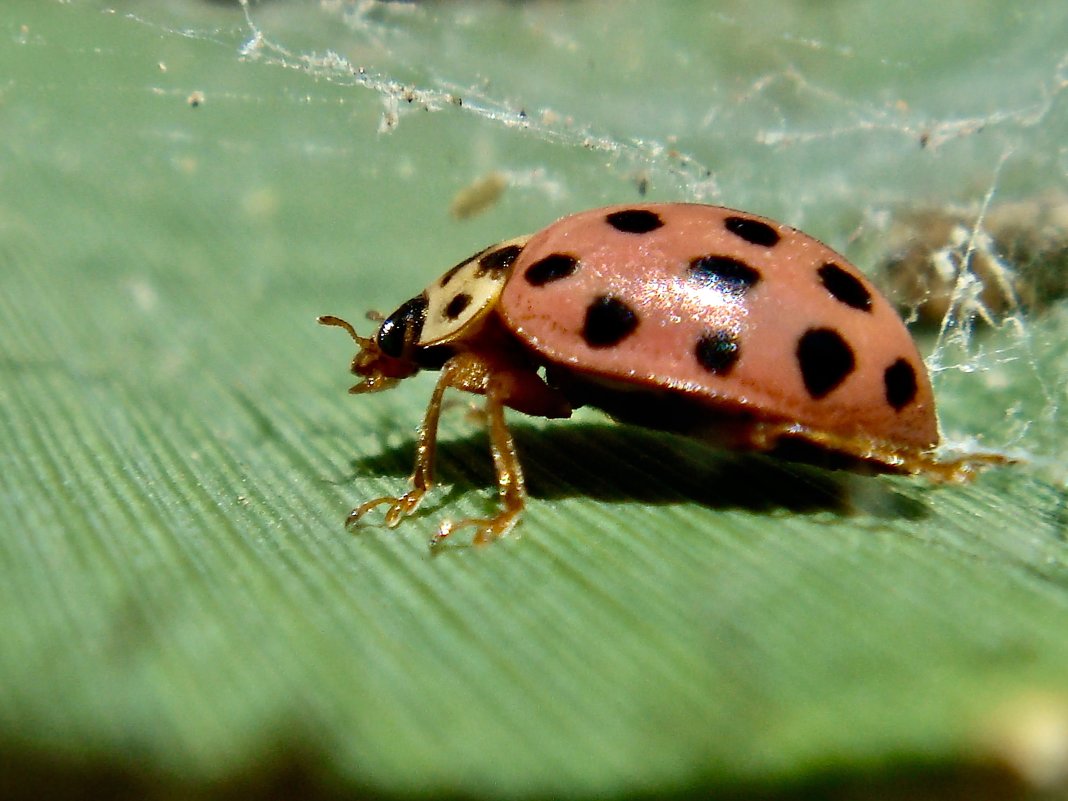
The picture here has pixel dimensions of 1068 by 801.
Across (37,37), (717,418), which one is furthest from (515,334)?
(37,37)

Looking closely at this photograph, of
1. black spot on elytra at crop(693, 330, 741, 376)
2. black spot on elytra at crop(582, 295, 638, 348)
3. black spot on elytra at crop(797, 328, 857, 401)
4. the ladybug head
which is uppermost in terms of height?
the ladybug head

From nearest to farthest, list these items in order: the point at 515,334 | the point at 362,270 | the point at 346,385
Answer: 1. the point at 515,334
2. the point at 346,385
3. the point at 362,270

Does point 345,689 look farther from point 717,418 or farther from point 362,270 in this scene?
point 362,270

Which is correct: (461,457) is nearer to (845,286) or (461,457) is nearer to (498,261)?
(498,261)

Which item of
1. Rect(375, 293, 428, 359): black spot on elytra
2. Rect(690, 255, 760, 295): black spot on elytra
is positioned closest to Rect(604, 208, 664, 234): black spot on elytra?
Rect(690, 255, 760, 295): black spot on elytra

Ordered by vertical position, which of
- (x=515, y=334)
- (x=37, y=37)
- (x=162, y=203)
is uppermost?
(x=37, y=37)

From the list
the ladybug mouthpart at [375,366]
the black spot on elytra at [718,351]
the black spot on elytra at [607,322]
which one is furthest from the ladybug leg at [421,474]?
the black spot on elytra at [718,351]

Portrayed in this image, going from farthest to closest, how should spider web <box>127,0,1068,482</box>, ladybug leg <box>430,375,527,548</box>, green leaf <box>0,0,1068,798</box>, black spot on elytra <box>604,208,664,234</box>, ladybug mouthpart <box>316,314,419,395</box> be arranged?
spider web <box>127,0,1068,482</box>
ladybug mouthpart <box>316,314,419,395</box>
black spot on elytra <box>604,208,664,234</box>
ladybug leg <box>430,375,527,548</box>
green leaf <box>0,0,1068,798</box>

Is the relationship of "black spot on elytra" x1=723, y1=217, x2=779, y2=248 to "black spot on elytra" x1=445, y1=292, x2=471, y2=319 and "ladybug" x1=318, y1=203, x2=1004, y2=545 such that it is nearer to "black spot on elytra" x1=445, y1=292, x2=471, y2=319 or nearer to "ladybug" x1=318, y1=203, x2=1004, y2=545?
"ladybug" x1=318, y1=203, x2=1004, y2=545
